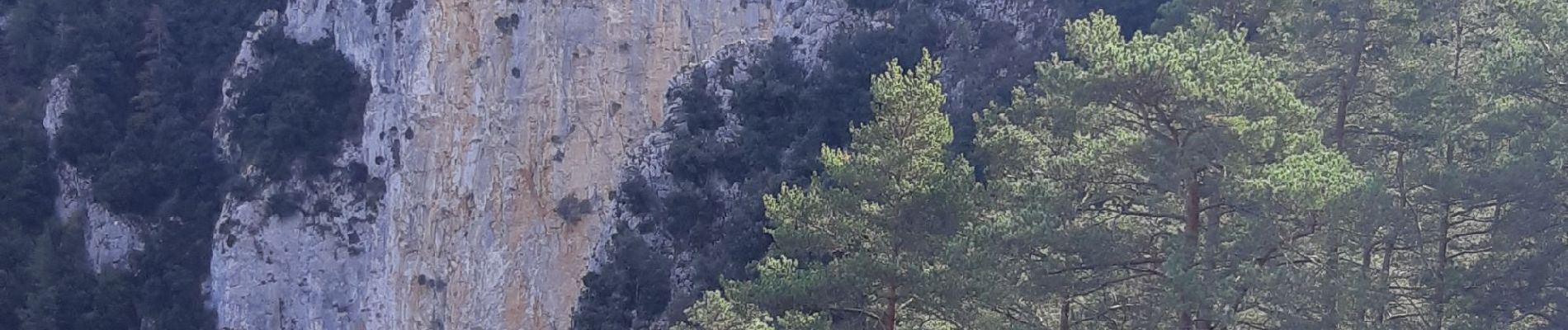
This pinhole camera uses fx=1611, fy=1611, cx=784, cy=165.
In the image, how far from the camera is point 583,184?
29750 mm

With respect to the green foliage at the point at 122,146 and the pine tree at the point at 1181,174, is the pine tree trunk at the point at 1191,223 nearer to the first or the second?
the pine tree at the point at 1181,174

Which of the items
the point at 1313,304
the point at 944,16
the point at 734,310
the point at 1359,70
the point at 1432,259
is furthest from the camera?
the point at 944,16

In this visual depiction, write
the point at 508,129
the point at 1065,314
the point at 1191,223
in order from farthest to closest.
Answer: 1. the point at 508,129
2. the point at 1065,314
3. the point at 1191,223

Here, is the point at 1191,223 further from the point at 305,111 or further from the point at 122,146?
the point at 122,146

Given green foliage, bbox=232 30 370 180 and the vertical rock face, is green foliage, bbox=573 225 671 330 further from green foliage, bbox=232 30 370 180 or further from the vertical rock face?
green foliage, bbox=232 30 370 180

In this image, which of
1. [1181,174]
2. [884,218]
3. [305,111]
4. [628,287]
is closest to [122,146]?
[305,111]

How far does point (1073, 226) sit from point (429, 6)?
59.4 feet

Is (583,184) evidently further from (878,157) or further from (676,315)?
(878,157)

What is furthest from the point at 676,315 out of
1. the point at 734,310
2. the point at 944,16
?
the point at 734,310

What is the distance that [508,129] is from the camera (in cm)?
2938

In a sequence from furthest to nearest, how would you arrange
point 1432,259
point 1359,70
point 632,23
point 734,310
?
1. point 632,23
2. point 1359,70
3. point 734,310
4. point 1432,259

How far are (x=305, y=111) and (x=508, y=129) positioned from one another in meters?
5.08

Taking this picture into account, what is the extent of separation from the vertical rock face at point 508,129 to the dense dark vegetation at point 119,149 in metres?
5.09

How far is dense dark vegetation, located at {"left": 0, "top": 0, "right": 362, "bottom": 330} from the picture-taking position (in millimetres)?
35031
